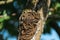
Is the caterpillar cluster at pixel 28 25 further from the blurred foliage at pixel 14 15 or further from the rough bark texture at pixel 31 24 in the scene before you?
the blurred foliage at pixel 14 15

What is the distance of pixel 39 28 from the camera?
106 cm

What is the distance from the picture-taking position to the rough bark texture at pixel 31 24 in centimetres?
101

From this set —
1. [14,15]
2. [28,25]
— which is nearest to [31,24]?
[28,25]

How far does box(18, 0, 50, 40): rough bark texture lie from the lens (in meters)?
1.01

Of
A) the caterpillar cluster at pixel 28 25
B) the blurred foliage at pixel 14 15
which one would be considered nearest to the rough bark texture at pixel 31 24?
the caterpillar cluster at pixel 28 25

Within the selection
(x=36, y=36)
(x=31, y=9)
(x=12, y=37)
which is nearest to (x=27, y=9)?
(x=31, y=9)

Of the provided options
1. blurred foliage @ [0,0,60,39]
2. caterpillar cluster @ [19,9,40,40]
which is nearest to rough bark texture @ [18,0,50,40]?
caterpillar cluster @ [19,9,40,40]

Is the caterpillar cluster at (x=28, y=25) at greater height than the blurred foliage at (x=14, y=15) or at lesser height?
greater

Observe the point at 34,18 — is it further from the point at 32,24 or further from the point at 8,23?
the point at 8,23

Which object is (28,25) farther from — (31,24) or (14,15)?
(14,15)

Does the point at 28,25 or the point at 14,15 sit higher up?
the point at 28,25

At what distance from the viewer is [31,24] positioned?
1.04 metres

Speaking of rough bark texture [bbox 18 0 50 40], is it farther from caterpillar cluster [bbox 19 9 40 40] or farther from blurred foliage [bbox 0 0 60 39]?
blurred foliage [bbox 0 0 60 39]

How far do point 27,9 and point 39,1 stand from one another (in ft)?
0.22
